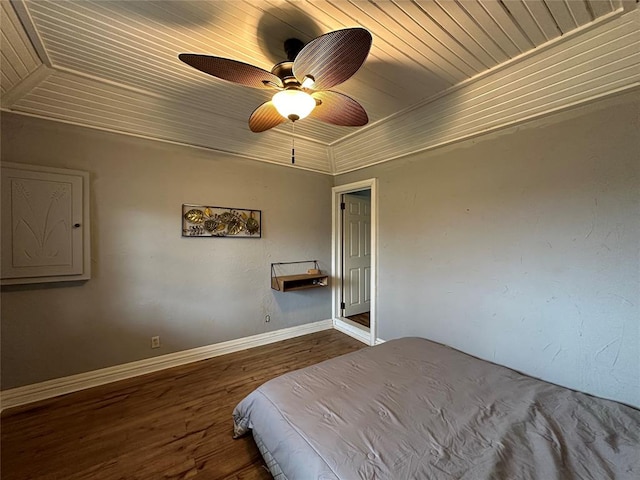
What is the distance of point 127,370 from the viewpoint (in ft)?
7.80

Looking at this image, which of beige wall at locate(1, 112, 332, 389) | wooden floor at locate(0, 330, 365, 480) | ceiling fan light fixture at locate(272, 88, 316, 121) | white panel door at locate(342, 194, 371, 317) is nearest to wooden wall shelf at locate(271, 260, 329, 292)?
beige wall at locate(1, 112, 332, 389)

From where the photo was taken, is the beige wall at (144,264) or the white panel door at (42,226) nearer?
the white panel door at (42,226)

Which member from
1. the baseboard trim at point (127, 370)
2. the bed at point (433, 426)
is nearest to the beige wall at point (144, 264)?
the baseboard trim at point (127, 370)

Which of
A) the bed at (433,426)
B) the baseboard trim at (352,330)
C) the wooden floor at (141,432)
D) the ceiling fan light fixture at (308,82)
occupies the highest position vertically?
the ceiling fan light fixture at (308,82)

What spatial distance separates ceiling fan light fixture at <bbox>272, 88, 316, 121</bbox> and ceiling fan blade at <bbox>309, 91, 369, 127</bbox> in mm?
132

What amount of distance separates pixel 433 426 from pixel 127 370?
104 inches

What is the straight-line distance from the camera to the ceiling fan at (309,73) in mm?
1079

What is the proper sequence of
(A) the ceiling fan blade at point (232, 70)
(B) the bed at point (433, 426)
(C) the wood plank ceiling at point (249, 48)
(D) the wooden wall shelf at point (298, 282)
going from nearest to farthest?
(B) the bed at point (433, 426) < (A) the ceiling fan blade at point (232, 70) < (C) the wood plank ceiling at point (249, 48) < (D) the wooden wall shelf at point (298, 282)

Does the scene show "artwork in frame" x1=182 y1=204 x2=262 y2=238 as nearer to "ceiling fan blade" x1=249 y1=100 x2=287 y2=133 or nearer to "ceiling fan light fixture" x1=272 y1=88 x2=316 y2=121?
"ceiling fan blade" x1=249 y1=100 x2=287 y2=133

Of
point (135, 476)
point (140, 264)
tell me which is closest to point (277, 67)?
point (140, 264)

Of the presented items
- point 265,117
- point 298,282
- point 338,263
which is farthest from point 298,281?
point 265,117

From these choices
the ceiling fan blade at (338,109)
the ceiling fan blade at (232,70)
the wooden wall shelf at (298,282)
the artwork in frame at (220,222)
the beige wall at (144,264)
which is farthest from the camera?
the wooden wall shelf at (298,282)

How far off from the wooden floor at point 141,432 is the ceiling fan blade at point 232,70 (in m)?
2.18

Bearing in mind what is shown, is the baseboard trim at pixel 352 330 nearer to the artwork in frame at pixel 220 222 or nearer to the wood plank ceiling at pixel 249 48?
the artwork in frame at pixel 220 222
